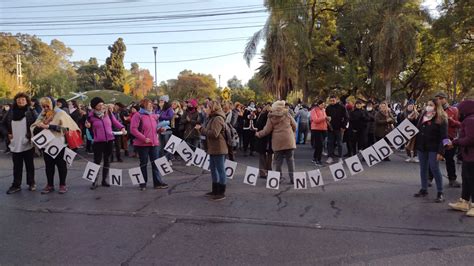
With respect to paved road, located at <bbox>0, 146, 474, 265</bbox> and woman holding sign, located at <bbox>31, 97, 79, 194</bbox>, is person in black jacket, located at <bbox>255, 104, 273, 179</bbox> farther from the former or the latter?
woman holding sign, located at <bbox>31, 97, 79, 194</bbox>

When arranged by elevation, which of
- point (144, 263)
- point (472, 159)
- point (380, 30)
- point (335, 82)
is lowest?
point (144, 263)

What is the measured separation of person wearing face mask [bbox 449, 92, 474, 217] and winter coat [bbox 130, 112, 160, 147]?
5.22 m

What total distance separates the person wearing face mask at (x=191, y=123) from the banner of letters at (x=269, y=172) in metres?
3.10

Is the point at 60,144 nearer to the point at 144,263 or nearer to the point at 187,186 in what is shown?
the point at 187,186

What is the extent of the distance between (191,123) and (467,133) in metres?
6.83

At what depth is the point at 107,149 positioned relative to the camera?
27.0 feet

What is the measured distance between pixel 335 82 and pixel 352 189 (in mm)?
21782

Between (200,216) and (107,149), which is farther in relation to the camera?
(107,149)

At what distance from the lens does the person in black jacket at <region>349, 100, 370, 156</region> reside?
38.2ft

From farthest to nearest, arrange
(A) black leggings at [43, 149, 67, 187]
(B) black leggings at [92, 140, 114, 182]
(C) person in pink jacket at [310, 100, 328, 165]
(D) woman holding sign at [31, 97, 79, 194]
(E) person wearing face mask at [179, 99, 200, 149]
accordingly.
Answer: (E) person wearing face mask at [179, 99, 200, 149] → (C) person in pink jacket at [310, 100, 328, 165] → (B) black leggings at [92, 140, 114, 182] → (A) black leggings at [43, 149, 67, 187] → (D) woman holding sign at [31, 97, 79, 194]

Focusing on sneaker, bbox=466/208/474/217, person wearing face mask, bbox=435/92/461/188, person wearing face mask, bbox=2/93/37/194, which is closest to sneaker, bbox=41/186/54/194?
person wearing face mask, bbox=2/93/37/194

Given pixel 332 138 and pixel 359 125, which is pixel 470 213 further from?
pixel 359 125

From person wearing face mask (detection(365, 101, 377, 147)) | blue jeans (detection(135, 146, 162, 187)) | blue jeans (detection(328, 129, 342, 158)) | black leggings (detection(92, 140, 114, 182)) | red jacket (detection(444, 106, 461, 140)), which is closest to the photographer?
blue jeans (detection(135, 146, 162, 187))

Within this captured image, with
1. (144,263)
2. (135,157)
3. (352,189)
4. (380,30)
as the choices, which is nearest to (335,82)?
(380,30)
